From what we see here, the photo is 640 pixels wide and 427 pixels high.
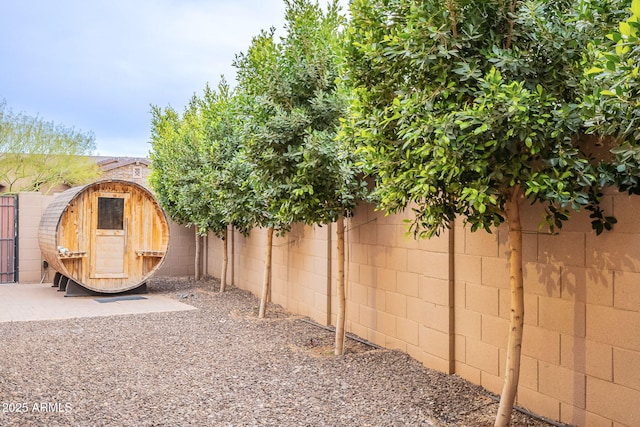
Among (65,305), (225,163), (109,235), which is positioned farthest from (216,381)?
(109,235)

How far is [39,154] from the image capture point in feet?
78.0

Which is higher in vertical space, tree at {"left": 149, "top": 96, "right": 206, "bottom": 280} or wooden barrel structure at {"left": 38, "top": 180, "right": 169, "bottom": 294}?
tree at {"left": 149, "top": 96, "right": 206, "bottom": 280}

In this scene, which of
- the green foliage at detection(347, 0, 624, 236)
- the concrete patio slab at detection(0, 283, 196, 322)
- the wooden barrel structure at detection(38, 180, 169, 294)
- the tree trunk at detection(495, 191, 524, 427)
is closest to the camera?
the green foliage at detection(347, 0, 624, 236)

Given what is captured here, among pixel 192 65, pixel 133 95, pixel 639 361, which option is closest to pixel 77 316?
pixel 639 361

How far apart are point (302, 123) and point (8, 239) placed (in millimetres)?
9117

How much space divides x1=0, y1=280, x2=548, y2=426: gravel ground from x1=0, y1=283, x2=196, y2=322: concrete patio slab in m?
0.84

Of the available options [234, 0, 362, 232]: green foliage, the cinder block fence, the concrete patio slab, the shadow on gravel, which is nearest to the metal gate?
the concrete patio slab

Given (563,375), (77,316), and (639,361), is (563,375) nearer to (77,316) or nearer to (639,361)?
(639,361)

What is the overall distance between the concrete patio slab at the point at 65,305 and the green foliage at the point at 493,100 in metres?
6.00

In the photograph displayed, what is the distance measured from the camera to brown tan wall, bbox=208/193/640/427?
2.87 metres

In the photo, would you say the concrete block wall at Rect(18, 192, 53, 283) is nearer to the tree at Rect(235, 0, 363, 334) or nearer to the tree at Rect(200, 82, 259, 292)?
the tree at Rect(200, 82, 259, 292)

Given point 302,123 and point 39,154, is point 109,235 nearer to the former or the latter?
point 302,123

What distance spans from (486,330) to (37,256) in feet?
33.5

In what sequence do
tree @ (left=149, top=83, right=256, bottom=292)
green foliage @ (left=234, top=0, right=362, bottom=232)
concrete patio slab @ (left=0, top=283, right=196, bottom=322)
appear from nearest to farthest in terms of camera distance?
green foliage @ (left=234, top=0, right=362, bottom=232) < tree @ (left=149, top=83, right=256, bottom=292) < concrete patio slab @ (left=0, top=283, right=196, bottom=322)
